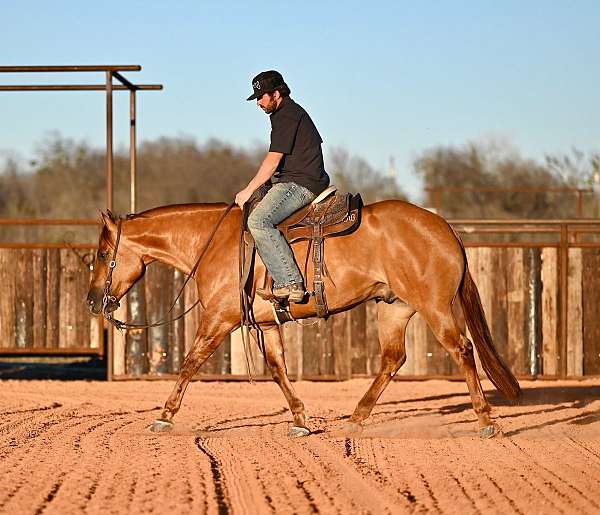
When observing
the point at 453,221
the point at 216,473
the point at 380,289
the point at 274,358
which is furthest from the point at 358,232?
the point at 453,221

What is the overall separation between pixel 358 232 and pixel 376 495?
321 cm

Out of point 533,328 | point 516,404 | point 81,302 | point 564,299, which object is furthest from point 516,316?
point 81,302

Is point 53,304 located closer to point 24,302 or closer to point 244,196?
point 24,302

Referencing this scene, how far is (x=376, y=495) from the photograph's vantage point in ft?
21.2

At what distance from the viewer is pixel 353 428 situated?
937cm

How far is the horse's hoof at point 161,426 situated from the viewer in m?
9.30

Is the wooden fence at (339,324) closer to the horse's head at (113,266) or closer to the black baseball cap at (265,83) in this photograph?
the horse's head at (113,266)

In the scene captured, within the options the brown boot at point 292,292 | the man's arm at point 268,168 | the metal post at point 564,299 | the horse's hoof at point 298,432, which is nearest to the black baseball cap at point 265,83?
the man's arm at point 268,168

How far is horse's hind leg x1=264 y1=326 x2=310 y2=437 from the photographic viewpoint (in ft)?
30.5

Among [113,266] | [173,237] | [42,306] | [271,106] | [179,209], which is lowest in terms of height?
[42,306]

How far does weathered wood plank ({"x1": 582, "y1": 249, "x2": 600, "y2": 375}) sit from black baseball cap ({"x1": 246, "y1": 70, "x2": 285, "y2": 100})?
679 centimetres

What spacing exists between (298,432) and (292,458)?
1.30m

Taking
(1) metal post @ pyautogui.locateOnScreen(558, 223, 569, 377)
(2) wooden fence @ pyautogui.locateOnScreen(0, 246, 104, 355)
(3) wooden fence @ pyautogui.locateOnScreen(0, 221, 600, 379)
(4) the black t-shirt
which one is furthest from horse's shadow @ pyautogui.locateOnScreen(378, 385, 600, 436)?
(2) wooden fence @ pyautogui.locateOnScreen(0, 246, 104, 355)

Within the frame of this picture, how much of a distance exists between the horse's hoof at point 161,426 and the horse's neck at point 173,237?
140 centimetres
